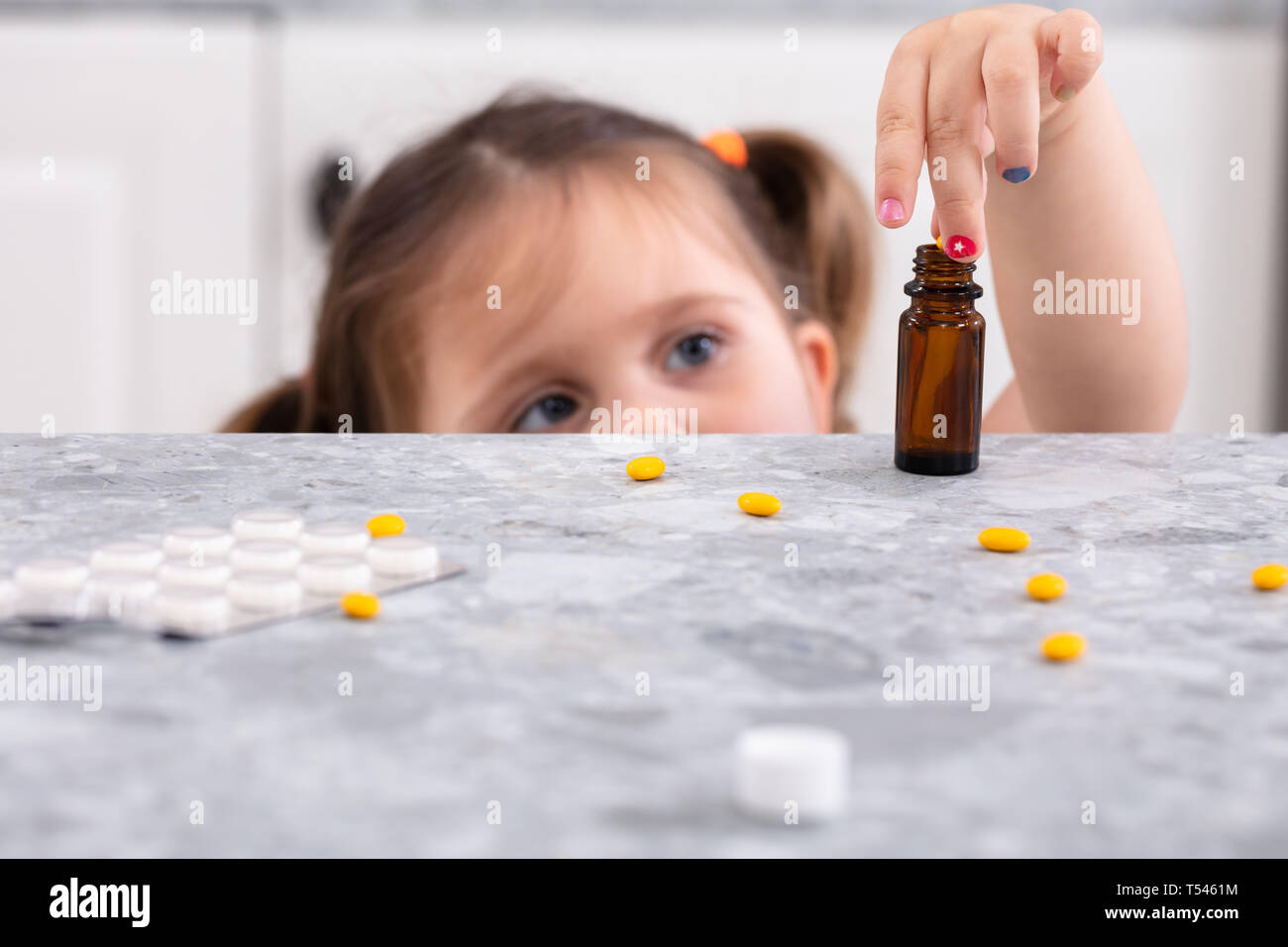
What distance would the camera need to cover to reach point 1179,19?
2209mm

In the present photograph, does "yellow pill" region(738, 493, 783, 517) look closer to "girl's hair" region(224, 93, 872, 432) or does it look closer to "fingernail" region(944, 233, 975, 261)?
"fingernail" region(944, 233, 975, 261)

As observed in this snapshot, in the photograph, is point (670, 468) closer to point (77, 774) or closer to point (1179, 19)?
point (77, 774)

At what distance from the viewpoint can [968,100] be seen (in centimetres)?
88

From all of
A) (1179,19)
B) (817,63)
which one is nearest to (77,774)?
(817,63)

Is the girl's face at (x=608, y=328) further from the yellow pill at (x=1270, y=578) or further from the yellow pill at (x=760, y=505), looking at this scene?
the yellow pill at (x=1270, y=578)

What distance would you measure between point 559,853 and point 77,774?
0.18 meters

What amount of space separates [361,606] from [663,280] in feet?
3.53

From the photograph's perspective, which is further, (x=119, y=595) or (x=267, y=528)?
(x=267, y=528)

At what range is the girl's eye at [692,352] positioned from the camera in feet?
4.99

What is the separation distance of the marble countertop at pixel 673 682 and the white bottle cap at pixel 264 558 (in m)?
0.07

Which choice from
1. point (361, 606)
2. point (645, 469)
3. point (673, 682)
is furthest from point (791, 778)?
Result: point (645, 469)

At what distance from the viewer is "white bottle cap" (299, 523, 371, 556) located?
675 mm

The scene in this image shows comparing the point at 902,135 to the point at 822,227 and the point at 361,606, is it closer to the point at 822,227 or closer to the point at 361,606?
the point at 361,606

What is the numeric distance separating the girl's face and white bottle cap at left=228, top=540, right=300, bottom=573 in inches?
31.8
